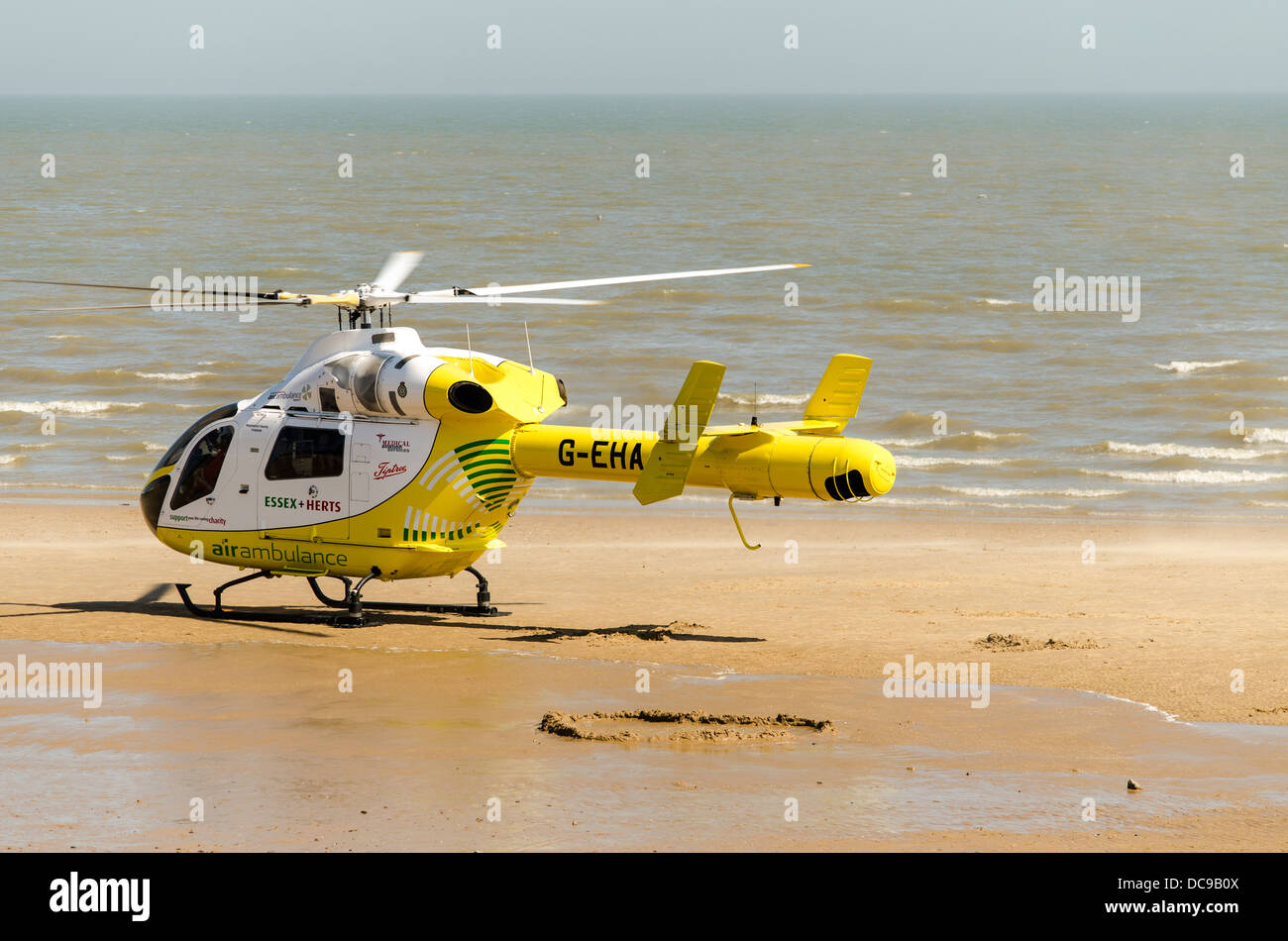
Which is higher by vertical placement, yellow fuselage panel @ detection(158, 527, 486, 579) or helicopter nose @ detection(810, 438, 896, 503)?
helicopter nose @ detection(810, 438, 896, 503)

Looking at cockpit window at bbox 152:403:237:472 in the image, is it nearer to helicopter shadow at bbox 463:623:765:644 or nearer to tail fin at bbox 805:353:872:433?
helicopter shadow at bbox 463:623:765:644

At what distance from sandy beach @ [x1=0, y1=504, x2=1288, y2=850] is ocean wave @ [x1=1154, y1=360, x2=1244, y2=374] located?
12.9m

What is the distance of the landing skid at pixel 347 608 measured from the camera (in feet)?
47.0

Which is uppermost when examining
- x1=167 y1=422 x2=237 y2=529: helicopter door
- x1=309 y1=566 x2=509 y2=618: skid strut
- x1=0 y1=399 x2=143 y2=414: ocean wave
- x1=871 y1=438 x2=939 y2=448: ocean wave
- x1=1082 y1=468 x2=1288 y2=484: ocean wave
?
x1=0 y1=399 x2=143 y2=414: ocean wave

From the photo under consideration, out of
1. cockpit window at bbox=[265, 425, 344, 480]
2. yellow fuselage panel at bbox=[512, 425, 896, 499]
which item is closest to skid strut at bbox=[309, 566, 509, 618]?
cockpit window at bbox=[265, 425, 344, 480]

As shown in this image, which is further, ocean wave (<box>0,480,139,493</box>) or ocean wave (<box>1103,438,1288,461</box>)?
ocean wave (<box>1103,438,1288,461</box>)

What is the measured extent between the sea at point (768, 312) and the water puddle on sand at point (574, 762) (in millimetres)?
9873

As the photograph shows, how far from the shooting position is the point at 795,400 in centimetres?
2909

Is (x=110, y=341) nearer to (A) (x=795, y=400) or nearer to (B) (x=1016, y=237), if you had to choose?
(A) (x=795, y=400)

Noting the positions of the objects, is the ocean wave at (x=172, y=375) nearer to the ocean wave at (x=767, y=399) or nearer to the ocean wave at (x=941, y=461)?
the ocean wave at (x=767, y=399)

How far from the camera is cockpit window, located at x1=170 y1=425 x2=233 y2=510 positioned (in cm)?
1474

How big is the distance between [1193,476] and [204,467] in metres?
15.9

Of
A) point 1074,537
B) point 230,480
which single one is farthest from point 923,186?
point 230,480

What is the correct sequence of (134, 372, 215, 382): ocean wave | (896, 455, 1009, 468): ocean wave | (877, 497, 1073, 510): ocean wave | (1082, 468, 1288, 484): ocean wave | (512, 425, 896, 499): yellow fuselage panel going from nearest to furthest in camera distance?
1. (512, 425, 896, 499): yellow fuselage panel
2. (877, 497, 1073, 510): ocean wave
3. (1082, 468, 1288, 484): ocean wave
4. (896, 455, 1009, 468): ocean wave
5. (134, 372, 215, 382): ocean wave
